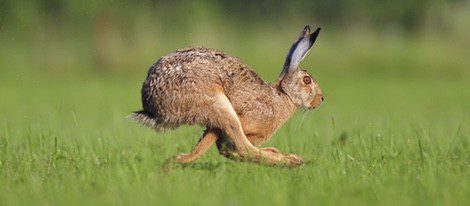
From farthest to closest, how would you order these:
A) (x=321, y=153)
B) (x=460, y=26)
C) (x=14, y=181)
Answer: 1. (x=460, y=26)
2. (x=321, y=153)
3. (x=14, y=181)

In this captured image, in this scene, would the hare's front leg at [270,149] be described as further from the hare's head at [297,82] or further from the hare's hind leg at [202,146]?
the hare's head at [297,82]

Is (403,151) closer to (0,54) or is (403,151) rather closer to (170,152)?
(170,152)

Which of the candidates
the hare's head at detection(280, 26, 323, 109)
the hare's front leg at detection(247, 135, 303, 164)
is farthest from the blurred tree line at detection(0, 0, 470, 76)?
the hare's front leg at detection(247, 135, 303, 164)

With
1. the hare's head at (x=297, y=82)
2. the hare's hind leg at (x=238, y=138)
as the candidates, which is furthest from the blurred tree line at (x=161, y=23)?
the hare's hind leg at (x=238, y=138)

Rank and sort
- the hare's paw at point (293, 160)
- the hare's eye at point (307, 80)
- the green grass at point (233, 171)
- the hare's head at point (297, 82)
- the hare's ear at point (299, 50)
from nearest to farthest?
1. the green grass at point (233, 171)
2. the hare's paw at point (293, 160)
3. the hare's ear at point (299, 50)
4. the hare's head at point (297, 82)
5. the hare's eye at point (307, 80)

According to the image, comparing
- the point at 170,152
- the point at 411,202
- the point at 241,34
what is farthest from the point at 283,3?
the point at 411,202

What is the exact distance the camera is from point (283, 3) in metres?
45.0

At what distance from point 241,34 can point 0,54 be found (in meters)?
10.3

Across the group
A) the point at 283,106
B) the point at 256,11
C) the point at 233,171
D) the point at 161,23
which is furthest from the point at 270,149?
the point at 256,11

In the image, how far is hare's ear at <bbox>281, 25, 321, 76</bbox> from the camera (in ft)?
28.0

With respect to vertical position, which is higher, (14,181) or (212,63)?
(212,63)

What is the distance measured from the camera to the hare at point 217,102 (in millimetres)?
7926

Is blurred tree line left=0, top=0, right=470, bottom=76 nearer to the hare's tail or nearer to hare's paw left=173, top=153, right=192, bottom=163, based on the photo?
the hare's tail

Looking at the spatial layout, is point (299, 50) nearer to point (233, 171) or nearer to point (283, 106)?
point (283, 106)
